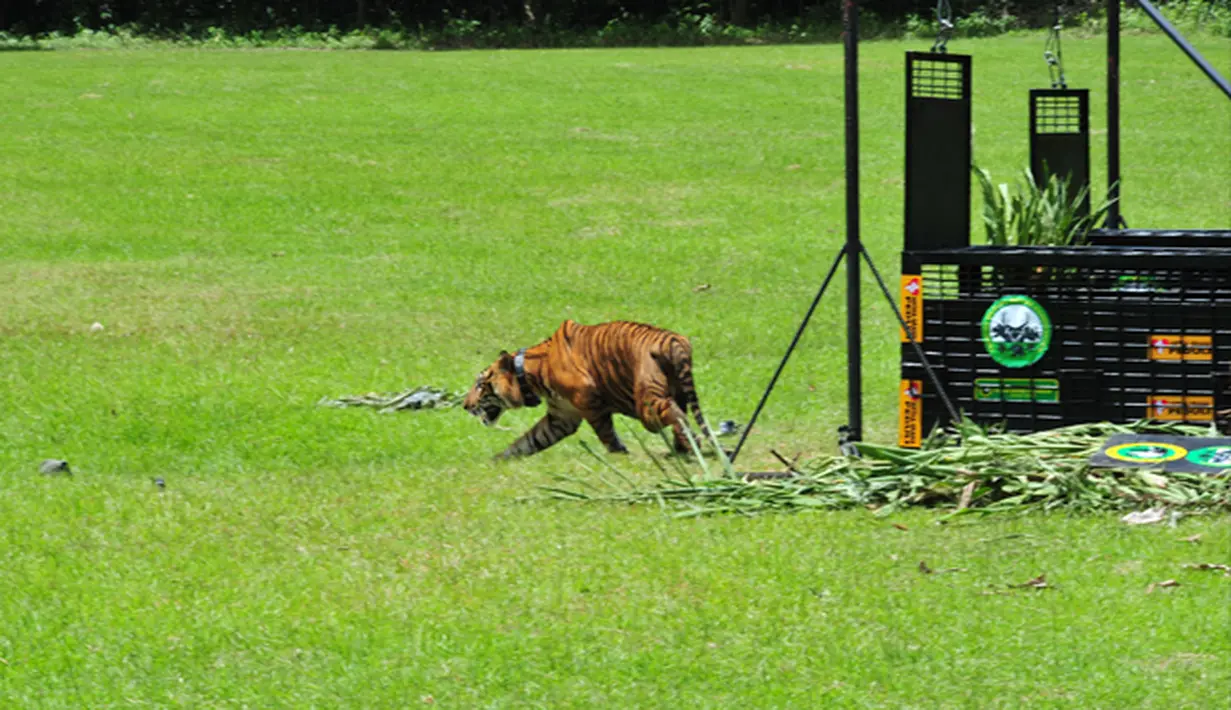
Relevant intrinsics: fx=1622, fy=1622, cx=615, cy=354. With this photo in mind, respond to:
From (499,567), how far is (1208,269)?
4386 millimetres

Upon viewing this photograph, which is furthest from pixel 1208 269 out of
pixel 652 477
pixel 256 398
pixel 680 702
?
pixel 256 398

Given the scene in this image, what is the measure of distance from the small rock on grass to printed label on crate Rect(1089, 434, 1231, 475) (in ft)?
20.3

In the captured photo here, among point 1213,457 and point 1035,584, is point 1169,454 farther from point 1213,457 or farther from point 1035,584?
point 1035,584

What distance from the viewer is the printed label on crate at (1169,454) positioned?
25.3 feet

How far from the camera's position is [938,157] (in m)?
9.19

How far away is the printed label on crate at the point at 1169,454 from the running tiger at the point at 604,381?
97.5 inches

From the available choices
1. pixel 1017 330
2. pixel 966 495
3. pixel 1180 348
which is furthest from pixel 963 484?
pixel 1180 348

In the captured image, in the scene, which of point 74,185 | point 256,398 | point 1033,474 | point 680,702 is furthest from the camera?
point 74,185

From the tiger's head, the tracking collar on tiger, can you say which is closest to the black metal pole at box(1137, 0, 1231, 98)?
the tracking collar on tiger

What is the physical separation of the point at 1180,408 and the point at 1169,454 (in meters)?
1.09

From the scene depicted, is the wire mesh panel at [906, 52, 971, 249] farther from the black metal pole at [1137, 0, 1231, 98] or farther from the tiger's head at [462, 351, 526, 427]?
the tiger's head at [462, 351, 526, 427]

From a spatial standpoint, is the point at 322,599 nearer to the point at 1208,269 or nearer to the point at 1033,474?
the point at 1033,474

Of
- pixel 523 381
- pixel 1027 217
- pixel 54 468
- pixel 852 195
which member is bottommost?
pixel 54 468

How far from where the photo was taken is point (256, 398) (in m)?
12.7
